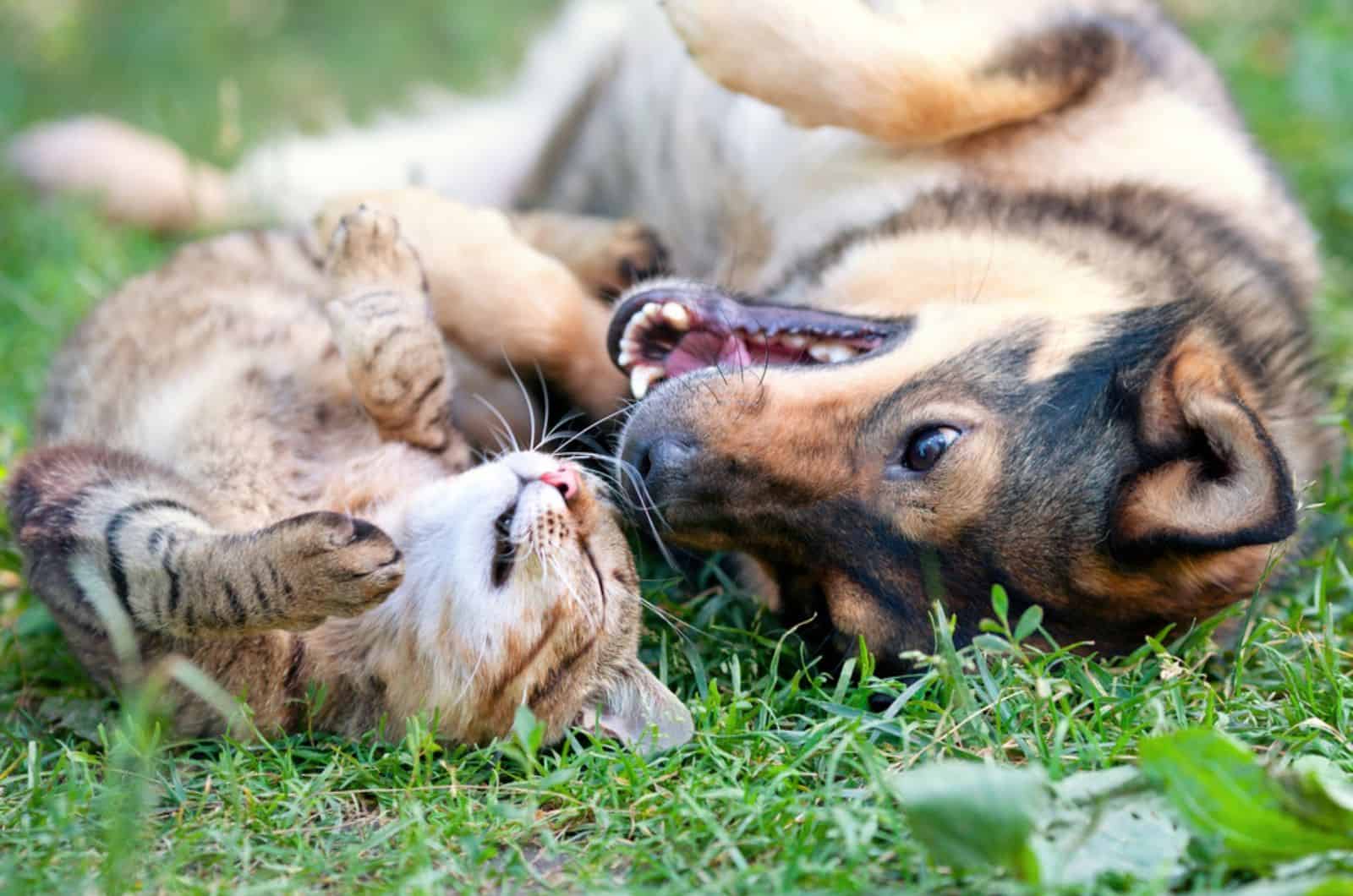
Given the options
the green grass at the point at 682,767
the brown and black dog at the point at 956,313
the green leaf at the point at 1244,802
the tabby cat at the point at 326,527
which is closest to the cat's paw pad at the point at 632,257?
the brown and black dog at the point at 956,313

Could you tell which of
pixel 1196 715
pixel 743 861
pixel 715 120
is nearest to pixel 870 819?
pixel 743 861

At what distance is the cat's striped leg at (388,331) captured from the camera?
3.65 metres

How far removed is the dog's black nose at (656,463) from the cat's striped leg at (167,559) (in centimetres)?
63

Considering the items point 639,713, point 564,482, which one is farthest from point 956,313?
point 639,713

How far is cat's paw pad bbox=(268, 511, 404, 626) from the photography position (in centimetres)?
285

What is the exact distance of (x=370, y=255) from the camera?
3768mm

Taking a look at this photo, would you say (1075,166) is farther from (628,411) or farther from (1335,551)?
(628,411)

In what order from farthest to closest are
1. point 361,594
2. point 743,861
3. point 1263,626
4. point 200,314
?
point 200,314 < point 1263,626 < point 361,594 < point 743,861

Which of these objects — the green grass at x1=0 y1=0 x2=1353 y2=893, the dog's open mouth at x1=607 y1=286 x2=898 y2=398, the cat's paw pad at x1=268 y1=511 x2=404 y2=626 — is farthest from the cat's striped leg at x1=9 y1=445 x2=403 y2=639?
the dog's open mouth at x1=607 y1=286 x2=898 y2=398

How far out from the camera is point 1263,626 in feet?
10.9

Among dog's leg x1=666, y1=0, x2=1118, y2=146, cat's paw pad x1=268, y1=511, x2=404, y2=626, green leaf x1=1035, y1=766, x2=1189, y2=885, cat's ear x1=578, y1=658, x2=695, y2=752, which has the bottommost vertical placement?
cat's ear x1=578, y1=658, x2=695, y2=752

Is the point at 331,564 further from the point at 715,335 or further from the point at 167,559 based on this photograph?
the point at 715,335

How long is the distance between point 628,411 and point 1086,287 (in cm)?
129

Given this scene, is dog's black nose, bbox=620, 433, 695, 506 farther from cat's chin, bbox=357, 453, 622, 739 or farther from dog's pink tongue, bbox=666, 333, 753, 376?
dog's pink tongue, bbox=666, 333, 753, 376
